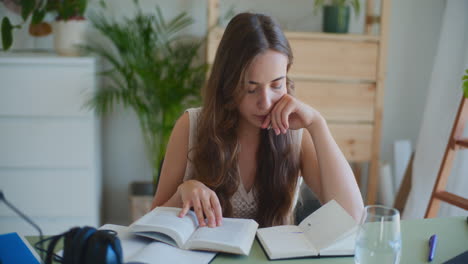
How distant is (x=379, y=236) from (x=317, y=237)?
0.24m

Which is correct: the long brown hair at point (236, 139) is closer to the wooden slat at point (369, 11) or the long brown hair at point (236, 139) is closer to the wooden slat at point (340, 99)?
the wooden slat at point (340, 99)

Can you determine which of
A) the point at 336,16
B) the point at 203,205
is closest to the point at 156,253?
the point at 203,205

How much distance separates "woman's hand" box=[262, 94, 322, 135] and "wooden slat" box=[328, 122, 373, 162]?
1406 millimetres

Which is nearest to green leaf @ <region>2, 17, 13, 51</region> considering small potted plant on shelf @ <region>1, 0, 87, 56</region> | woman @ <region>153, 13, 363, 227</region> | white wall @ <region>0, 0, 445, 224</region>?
small potted plant on shelf @ <region>1, 0, 87, 56</region>

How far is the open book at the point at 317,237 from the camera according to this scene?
969 mm

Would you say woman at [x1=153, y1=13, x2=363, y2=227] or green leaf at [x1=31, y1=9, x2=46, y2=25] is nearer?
woman at [x1=153, y1=13, x2=363, y2=227]

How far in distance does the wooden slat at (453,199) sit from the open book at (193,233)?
4.23 feet

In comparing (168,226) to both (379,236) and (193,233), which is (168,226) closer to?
(193,233)

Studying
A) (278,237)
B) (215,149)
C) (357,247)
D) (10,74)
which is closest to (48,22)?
(10,74)

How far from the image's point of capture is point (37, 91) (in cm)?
258

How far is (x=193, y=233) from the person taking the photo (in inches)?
39.8

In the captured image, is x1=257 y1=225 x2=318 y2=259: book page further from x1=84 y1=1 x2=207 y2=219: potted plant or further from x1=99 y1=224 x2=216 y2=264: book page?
x1=84 y1=1 x2=207 y2=219: potted plant

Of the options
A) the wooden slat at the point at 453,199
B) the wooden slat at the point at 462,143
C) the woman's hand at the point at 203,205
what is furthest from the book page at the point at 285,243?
the wooden slat at the point at 462,143

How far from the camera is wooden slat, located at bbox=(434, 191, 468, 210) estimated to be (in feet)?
6.41
